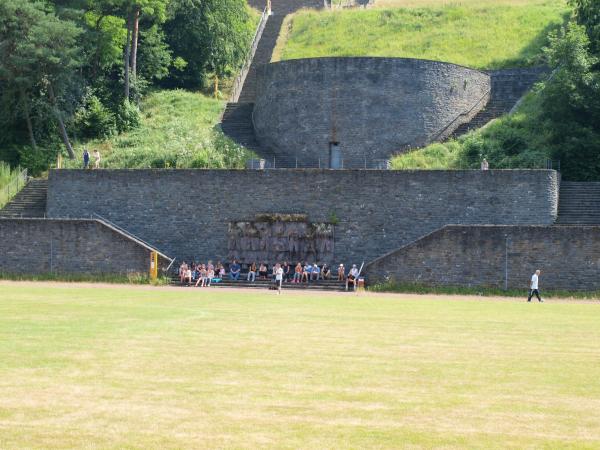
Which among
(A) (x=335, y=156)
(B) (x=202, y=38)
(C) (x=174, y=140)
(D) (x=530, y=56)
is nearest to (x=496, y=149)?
(A) (x=335, y=156)

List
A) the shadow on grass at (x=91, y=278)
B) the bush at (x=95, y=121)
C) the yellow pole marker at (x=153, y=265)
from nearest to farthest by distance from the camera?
the shadow on grass at (x=91, y=278)
the yellow pole marker at (x=153, y=265)
the bush at (x=95, y=121)

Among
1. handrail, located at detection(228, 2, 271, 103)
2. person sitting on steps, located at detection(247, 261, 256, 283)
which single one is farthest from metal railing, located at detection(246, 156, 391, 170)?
handrail, located at detection(228, 2, 271, 103)

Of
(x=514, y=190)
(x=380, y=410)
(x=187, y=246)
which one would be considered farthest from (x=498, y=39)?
(x=380, y=410)

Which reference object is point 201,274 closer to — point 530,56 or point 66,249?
point 66,249

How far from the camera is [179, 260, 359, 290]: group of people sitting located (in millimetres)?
36781

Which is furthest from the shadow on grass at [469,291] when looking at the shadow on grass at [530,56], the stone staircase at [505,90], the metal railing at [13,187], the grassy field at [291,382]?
the shadow on grass at [530,56]

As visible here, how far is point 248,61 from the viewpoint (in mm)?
57969

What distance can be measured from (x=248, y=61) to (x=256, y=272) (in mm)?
22345

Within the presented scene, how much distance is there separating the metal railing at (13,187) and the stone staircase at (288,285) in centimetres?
1010

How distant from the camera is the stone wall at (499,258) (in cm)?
3356

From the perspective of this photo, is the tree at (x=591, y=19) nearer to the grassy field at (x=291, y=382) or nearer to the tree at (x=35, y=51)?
the tree at (x=35, y=51)

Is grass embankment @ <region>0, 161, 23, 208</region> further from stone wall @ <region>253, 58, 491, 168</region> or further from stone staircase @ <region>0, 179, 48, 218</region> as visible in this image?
stone wall @ <region>253, 58, 491, 168</region>

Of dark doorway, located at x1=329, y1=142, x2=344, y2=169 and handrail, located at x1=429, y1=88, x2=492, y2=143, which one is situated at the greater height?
handrail, located at x1=429, y1=88, x2=492, y2=143

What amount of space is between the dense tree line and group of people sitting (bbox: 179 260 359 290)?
12.6 m
